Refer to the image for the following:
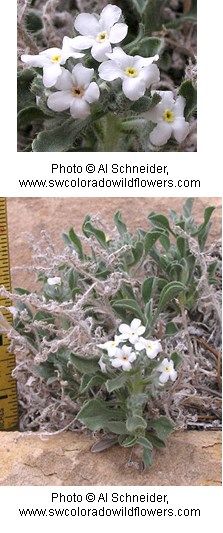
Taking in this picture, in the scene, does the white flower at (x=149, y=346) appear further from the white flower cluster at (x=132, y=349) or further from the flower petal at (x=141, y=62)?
the flower petal at (x=141, y=62)

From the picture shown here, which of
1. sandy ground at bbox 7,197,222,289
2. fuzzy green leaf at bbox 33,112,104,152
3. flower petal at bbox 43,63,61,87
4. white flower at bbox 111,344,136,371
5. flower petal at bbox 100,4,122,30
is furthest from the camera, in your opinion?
sandy ground at bbox 7,197,222,289

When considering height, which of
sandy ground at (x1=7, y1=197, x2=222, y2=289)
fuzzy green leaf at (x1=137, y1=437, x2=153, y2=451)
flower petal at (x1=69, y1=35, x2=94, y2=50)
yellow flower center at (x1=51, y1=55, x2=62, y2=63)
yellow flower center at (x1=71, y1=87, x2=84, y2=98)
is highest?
flower petal at (x1=69, y1=35, x2=94, y2=50)

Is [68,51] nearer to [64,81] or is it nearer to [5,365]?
[64,81]

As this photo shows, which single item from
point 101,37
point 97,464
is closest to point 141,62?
point 101,37

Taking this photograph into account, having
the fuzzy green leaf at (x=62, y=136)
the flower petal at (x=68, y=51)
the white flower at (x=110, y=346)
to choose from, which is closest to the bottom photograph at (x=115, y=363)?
the white flower at (x=110, y=346)

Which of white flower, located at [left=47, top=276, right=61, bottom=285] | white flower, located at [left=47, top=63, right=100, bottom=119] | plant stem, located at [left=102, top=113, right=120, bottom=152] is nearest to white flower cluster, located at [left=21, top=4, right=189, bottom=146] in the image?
white flower, located at [left=47, top=63, right=100, bottom=119]

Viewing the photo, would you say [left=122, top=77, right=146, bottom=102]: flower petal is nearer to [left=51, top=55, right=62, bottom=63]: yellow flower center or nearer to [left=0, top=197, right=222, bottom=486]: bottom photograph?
[left=51, top=55, right=62, bottom=63]: yellow flower center
